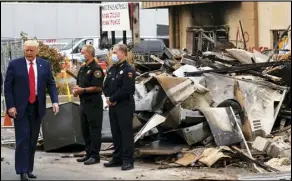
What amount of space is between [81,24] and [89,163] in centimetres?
2228

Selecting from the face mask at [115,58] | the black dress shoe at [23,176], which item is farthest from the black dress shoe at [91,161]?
the face mask at [115,58]

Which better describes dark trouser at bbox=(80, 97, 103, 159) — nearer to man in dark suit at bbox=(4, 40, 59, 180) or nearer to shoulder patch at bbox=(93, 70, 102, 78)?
shoulder patch at bbox=(93, 70, 102, 78)

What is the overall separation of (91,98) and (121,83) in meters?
0.70

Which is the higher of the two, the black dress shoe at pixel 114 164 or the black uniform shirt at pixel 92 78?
the black uniform shirt at pixel 92 78

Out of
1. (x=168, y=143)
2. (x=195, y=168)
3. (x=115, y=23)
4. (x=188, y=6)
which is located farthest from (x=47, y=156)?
(x=188, y=6)

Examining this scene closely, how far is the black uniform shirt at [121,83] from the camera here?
26.3ft

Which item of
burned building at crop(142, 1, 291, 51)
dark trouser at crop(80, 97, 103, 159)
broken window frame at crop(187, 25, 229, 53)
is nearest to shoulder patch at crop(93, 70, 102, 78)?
dark trouser at crop(80, 97, 103, 159)

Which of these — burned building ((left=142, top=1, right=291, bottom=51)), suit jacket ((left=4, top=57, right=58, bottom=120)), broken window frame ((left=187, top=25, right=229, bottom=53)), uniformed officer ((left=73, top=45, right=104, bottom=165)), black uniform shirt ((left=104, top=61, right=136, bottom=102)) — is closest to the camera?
suit jacket ((left=4, top=57, right=58, bottom=120))

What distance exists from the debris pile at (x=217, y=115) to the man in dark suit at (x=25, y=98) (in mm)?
1926

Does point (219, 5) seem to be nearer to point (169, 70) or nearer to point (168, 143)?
point (169, 70)

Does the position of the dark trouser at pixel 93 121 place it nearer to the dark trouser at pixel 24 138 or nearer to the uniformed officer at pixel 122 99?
the uniformed officer at pixel 122 99

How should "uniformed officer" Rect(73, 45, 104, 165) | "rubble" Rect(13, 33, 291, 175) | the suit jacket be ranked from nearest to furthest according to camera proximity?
the suit jacket < "rubble" Rect(13, 33, 291, 175) < "uniformed officer" Rect(73, 45, 104, 165)

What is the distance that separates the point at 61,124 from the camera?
31.7 feet

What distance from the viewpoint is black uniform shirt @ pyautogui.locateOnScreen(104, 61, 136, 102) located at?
26.3ft
